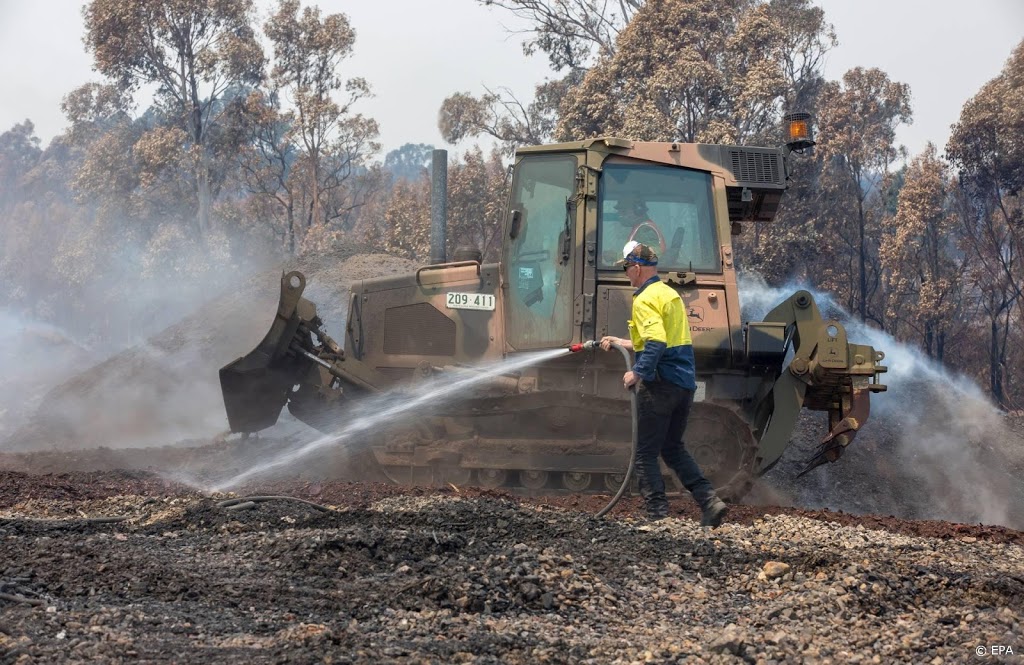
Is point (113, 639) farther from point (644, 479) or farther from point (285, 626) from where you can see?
point (644, 479)

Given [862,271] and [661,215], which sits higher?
[661,215]

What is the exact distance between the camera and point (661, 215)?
9.97m

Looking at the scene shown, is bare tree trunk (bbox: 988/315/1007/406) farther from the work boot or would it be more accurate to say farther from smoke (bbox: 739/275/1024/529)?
the work boot

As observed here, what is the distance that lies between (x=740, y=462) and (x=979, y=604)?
4.35 metres

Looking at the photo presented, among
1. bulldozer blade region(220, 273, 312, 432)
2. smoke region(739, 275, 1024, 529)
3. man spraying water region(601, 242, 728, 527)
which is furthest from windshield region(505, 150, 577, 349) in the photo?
smoke region(739, 275, 1024, 529)

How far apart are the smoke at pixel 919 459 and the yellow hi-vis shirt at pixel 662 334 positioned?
265 inches

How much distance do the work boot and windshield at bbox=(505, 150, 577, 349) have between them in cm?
238

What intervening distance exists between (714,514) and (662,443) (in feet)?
2.11

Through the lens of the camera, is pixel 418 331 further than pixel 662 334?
Yes

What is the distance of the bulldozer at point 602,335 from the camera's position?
9797 mm

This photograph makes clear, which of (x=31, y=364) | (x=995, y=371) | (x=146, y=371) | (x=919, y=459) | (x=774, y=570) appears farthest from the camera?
(x=31, y=364)

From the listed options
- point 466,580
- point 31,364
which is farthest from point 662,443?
point 31,364

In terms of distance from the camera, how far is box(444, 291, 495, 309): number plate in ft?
34.7

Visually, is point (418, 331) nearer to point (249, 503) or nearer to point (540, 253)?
point (540, 253)
